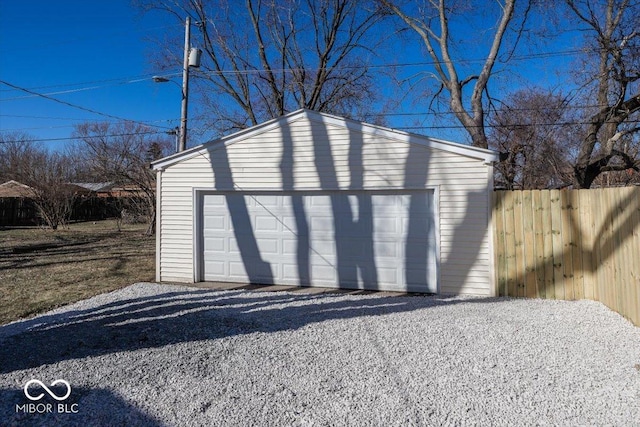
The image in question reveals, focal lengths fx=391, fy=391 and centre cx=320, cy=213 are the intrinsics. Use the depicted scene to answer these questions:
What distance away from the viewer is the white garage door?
6359mm

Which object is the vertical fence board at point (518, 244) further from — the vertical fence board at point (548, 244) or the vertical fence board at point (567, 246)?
the vertical fence board at point (567, 246)

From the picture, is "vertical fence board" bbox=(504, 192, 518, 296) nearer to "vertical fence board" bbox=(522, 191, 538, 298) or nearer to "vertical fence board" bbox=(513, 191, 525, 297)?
"vertical fence board" bbox=(513, 191, 525, 297)

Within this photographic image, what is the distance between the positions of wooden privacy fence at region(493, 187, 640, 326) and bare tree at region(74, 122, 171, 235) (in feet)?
44.3

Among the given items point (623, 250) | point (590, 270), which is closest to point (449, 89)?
point (590, 270)

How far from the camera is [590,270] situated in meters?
5.47

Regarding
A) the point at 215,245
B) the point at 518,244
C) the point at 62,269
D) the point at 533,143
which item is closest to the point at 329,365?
the point at 518,244

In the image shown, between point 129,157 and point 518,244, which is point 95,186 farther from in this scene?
point 518,244

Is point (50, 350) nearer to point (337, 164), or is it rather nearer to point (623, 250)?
point (337, 164)

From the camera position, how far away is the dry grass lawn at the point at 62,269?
5918 millimetres

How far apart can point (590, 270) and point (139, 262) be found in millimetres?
9134

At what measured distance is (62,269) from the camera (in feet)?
28.2

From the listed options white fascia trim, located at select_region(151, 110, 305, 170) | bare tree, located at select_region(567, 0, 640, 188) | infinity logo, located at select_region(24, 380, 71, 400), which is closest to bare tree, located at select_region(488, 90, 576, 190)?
bare tree, located at select_region(567, 0, 640, 188)

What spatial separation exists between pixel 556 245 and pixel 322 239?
3.54 metres

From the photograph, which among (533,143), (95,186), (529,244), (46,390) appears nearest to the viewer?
(46,390)
